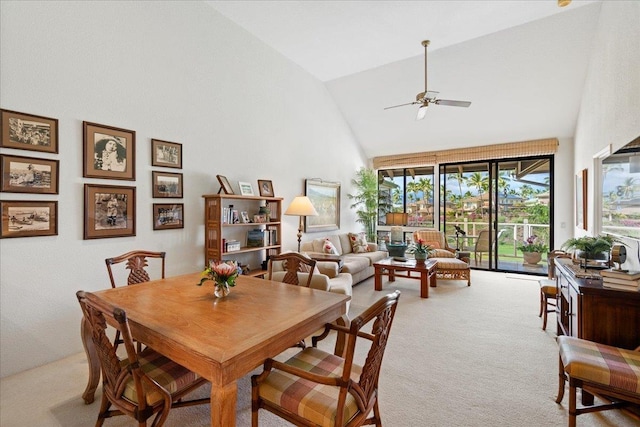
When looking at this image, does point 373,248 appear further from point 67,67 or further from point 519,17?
point 67,67

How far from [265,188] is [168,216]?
5.01 feet

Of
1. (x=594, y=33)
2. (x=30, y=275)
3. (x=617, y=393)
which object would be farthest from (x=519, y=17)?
(x=30, y=275)

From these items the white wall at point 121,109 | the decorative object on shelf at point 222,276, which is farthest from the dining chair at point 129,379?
the white wall at point 121,109

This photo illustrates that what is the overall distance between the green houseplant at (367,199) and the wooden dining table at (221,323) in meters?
5.09

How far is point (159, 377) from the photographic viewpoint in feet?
5.06

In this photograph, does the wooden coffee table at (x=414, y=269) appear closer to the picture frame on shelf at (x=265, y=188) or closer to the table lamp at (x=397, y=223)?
the table lamp at (x=397, y=223)

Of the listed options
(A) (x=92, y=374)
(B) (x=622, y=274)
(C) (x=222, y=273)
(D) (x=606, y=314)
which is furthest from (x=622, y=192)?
(A) (x=92, y=374)

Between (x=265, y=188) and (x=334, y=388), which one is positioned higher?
(x=265, y=188)

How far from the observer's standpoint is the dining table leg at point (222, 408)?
1.15 m

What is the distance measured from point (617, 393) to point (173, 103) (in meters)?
4.34

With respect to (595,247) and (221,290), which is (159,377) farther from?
(595,247)

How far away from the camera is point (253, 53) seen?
4316mm

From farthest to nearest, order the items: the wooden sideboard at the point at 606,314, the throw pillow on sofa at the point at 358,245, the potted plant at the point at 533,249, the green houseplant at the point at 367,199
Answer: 1. the green houseplant at the point at 367,199
2. the throw pillow on sofa at the point at 358,245
3. the potted plant at the point at 533,249
4. the wooden sideboard at the point at 606,314

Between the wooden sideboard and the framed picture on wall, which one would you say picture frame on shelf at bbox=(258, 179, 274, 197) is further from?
the framed picture on wall
